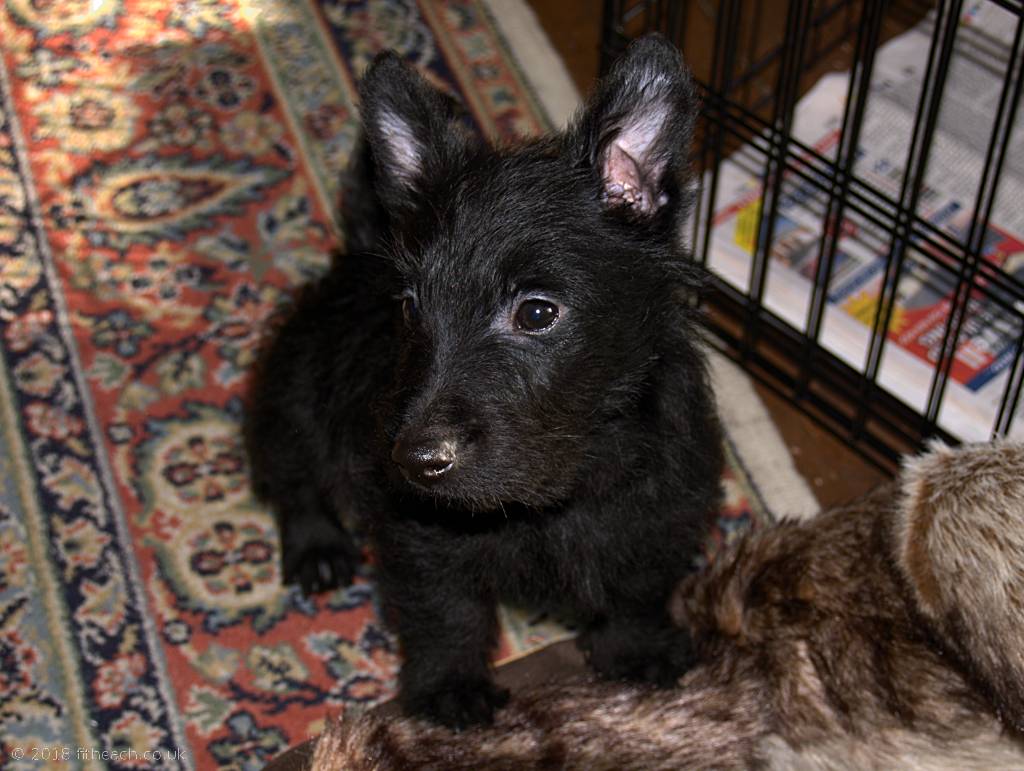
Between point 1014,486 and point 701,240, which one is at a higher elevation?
point 701,240

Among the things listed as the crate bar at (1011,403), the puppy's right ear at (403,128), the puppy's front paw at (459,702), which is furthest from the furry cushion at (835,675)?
the puppy's right ear at (403,128)

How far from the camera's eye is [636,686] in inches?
71.2

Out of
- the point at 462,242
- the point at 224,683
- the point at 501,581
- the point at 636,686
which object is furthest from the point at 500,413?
the point at 224,683

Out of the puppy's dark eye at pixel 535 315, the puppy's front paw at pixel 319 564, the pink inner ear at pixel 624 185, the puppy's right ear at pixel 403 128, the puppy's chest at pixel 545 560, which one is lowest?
the puppy's chest at pixel 545 560

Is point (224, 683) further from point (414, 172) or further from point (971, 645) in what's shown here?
point (971, 645)

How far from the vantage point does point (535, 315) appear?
4.99ft

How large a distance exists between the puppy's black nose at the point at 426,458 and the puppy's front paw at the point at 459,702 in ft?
1.64

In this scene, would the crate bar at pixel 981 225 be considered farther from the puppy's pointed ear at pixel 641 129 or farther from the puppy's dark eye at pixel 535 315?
the puppy's dark eye at pixel 535 315

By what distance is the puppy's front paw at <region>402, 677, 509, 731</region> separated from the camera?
1804mm

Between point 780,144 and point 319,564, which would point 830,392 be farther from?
point 319,564

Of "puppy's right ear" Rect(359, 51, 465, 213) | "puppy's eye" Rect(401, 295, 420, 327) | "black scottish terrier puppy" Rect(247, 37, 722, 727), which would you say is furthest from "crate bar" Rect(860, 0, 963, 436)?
"puppy's eye" Rect(401, 295, 420, 327)

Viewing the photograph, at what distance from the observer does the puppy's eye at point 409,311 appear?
5.26 ft

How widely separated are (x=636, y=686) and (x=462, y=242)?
0.69m

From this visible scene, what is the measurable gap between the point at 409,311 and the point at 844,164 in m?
0.93
